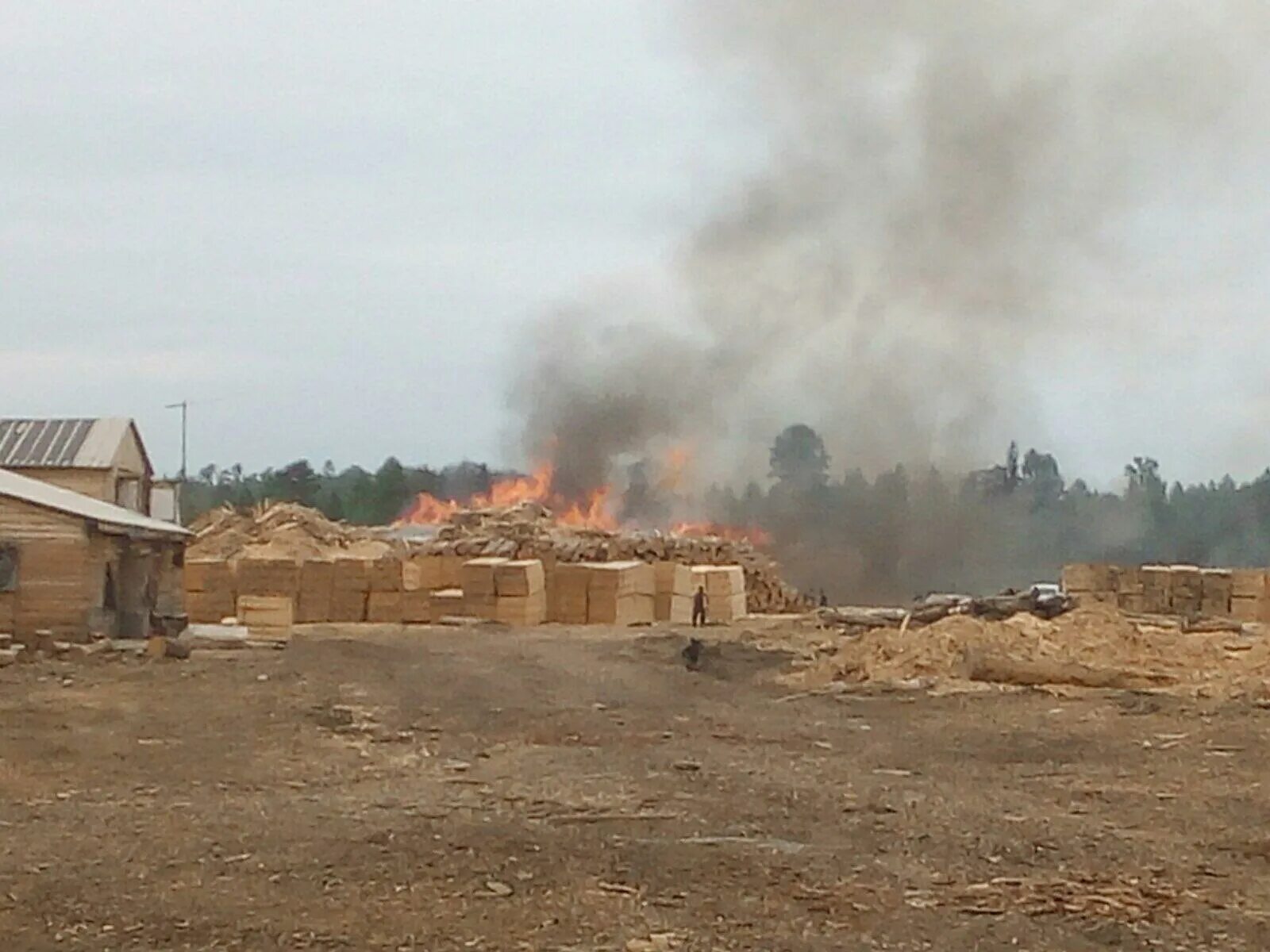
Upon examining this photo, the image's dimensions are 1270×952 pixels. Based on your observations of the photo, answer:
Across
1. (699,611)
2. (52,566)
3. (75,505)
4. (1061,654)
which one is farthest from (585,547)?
(1061,654)

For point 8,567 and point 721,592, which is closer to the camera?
point 8,567

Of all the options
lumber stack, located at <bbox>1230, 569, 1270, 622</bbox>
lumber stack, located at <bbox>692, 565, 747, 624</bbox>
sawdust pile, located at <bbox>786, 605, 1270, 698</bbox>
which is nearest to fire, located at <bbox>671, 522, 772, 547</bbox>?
lumber stack, located at <bbox>692, 565, 747, 624</bbox>

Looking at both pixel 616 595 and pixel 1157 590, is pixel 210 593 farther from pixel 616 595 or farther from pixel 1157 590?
pixel 1157 590

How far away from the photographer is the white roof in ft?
71.6

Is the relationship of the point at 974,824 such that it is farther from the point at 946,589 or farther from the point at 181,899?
the point at 946,589

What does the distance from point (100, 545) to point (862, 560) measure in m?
34.4

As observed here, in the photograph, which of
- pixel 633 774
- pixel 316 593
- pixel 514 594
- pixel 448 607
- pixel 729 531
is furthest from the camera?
pixel 729 531

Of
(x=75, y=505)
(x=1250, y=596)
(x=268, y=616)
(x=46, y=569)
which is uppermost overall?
(x=75, y=505)

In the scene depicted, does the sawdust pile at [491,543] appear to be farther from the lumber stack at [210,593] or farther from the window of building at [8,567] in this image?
the window of building at [8,567]

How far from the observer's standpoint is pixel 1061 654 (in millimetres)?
20094

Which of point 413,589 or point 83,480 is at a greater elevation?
point 83,480

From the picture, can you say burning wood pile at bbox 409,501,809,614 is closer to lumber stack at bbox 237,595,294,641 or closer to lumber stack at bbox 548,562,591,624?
lumber stack at bbox 548,562,591,624

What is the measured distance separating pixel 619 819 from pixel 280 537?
1263 inches

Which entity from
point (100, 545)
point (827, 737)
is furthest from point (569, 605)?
point (827, 737)
